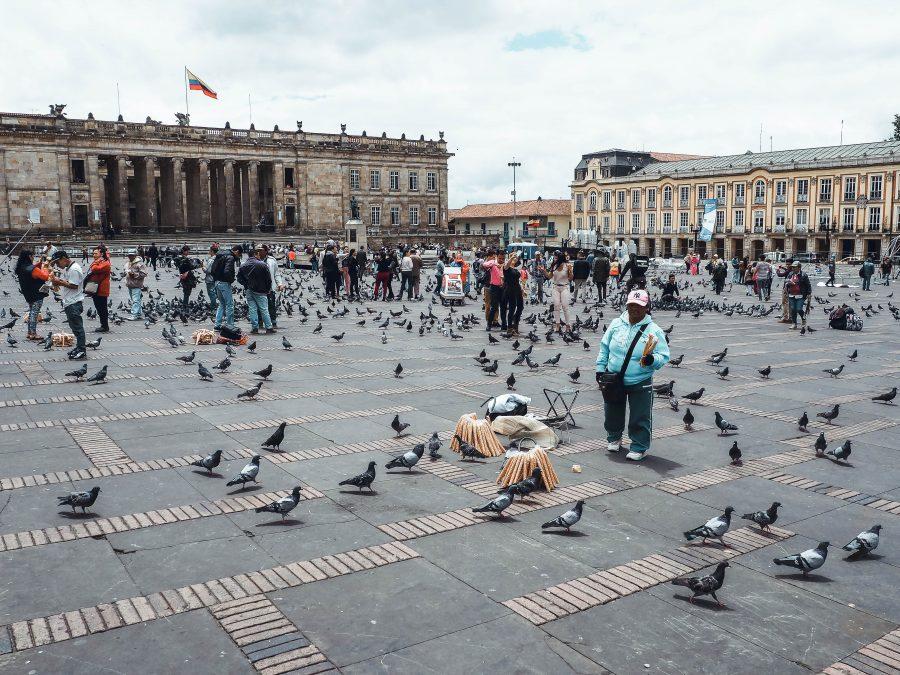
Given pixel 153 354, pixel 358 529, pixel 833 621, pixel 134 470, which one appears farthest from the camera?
pixel 153 354

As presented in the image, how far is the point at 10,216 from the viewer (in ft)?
199

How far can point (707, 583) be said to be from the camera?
4676 millimetres

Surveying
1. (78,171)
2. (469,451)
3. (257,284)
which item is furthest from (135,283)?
(78,171)

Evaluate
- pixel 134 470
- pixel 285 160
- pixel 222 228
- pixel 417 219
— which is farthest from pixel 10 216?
pixel 134 470

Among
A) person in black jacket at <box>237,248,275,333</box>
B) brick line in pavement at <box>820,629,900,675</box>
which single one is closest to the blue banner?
person in black jacket at <box>237,248,275,333</box>

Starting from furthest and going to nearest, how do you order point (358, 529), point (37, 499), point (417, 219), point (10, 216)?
point (417, 219), point (10, 216), point (37, 499), point (358, 529)

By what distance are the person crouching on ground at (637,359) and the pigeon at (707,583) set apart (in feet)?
9.54

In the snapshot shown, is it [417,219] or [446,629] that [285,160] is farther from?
[446,629]

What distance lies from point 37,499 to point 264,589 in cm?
270

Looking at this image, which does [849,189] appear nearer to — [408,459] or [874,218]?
[874,218]

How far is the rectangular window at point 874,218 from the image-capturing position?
6681cm

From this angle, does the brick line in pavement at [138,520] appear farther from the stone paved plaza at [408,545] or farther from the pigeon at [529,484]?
the pigeon at [529,484]

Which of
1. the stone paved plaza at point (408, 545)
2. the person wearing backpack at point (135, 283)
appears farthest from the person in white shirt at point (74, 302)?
the person wearing backpack at point (135, 283)

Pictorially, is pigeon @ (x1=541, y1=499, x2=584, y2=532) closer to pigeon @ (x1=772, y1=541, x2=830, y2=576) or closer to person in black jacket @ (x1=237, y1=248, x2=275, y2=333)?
pigeon @ (x1=772, y1=541, x2=830, y2=576)
